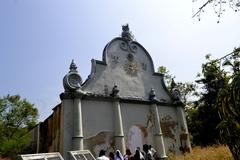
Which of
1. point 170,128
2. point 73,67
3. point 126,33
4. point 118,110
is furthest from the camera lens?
point 126,33

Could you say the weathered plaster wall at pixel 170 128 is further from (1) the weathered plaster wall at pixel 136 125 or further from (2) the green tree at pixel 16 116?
(2) the green tree at pixel 16 116

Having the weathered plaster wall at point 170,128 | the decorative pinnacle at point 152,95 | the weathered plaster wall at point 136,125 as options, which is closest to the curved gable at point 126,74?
the decorative pinnacle at point 152,95

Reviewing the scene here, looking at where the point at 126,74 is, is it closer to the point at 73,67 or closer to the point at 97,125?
the point at 73,67

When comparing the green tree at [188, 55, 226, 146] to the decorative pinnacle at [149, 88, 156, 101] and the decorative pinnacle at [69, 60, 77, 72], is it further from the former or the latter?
the decorative pinnacle at [69, 60, 77, 72]

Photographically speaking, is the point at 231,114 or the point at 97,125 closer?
the point at 231,114

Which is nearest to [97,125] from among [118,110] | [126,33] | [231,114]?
A: [118,110]

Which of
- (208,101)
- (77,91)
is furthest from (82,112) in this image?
(208,101)

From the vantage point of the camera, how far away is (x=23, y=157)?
6035 millimetres

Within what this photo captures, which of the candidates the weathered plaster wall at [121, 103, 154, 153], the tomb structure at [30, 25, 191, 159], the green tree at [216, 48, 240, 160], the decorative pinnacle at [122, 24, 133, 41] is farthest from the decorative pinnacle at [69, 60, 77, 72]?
the green tree at [216, 48, 240, 160]

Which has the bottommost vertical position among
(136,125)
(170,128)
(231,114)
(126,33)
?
(231,114)

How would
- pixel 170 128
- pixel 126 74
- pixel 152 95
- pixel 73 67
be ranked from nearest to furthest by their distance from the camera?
pixel 73 67 → pixel 126 74 → pixel 152 95 → pixel 170 128

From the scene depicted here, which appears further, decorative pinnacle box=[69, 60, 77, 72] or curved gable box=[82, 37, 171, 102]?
curved gable box=[82, 37, 171, 102]

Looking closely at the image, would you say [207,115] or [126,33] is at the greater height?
[126,33]

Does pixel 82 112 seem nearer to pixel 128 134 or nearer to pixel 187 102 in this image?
pixel 128 134
